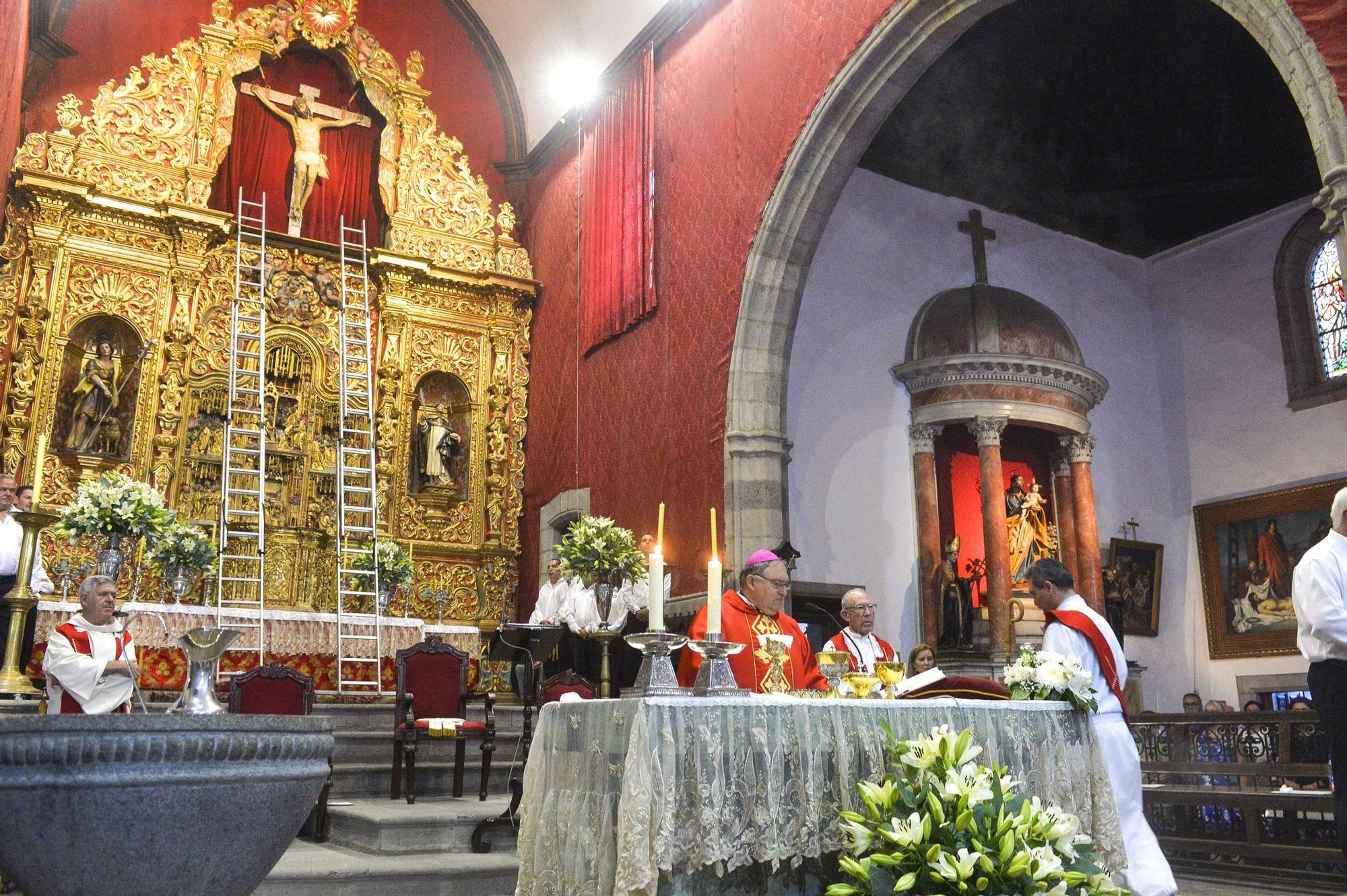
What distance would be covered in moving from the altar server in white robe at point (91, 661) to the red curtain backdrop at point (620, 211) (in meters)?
5.99

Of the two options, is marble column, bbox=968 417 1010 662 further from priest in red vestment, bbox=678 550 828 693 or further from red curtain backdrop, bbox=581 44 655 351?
priest in red vestment, bbox=678 550 828 693

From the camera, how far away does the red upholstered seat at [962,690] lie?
13.3 feet

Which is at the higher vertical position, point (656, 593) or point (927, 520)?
point (927, 520)

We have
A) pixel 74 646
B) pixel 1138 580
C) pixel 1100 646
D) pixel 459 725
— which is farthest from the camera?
pixel 1138 580

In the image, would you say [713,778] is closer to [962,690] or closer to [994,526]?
[962,690]

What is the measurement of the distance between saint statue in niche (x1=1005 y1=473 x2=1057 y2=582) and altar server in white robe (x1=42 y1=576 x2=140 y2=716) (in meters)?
9.48

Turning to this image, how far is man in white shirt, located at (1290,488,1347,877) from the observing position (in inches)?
176

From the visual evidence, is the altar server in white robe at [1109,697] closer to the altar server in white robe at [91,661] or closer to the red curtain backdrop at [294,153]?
the altar server in white robe at [91,661]

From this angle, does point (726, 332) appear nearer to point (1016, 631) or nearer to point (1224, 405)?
point (1016, 631)

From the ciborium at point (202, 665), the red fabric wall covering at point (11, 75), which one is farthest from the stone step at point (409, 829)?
the red fabric wall covering at point (11, 75)

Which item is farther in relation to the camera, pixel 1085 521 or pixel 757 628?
pixel 1085 521

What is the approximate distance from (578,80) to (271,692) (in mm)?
8201

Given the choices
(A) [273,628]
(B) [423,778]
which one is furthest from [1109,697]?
(A) [273,628]

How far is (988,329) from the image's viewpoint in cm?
1180
